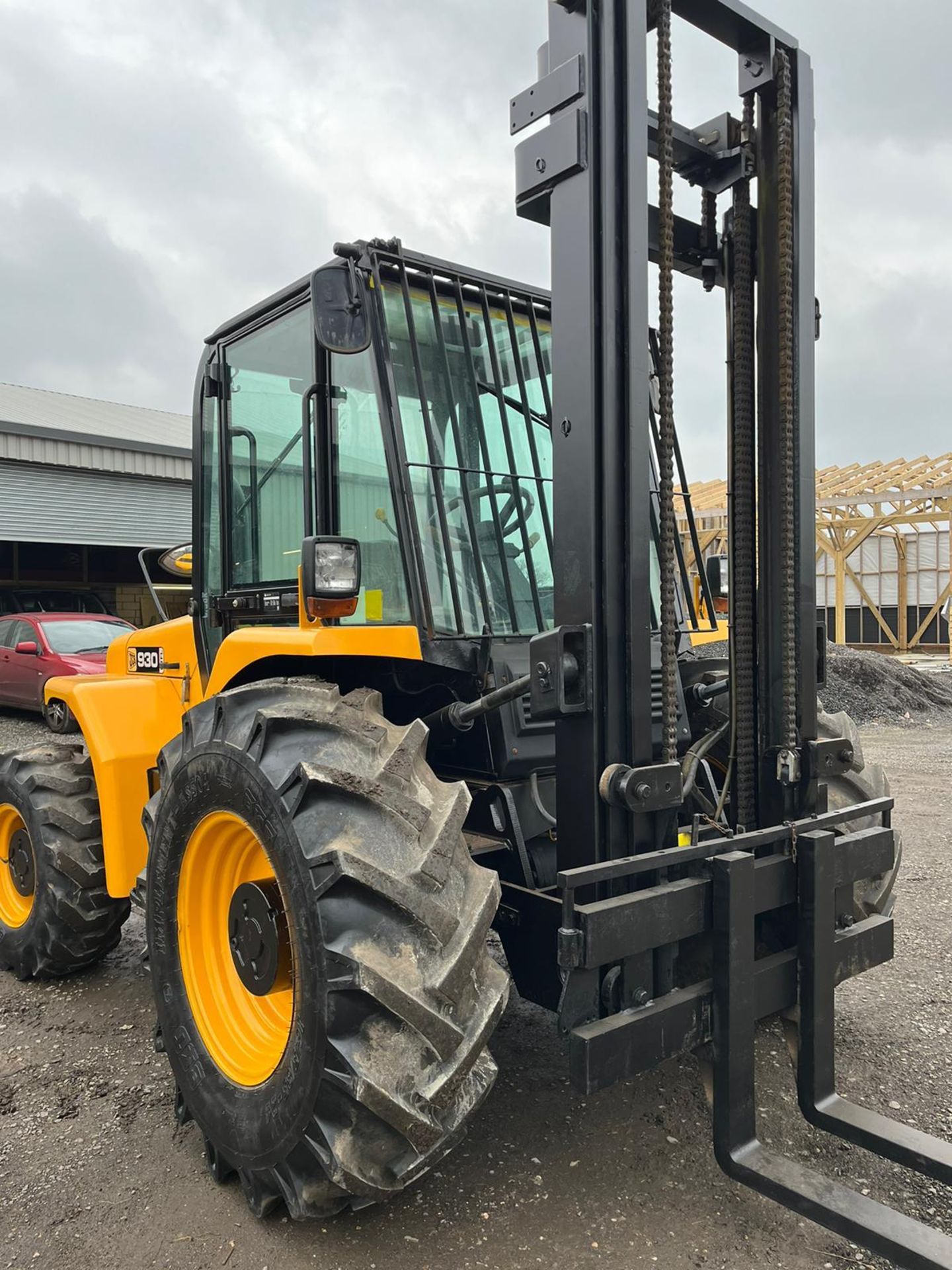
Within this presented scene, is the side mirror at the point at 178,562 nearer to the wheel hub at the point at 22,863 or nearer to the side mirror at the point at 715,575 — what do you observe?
the wheel hub at the point at 22,863

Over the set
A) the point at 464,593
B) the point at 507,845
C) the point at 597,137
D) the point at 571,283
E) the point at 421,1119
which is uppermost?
the point at 597,137

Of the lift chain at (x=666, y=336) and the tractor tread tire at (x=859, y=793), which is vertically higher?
the lift chain at (x=666, y=336)

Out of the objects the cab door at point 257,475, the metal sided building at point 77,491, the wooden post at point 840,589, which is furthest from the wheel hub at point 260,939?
the wooden post at point 840,589

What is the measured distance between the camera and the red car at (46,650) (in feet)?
42.2

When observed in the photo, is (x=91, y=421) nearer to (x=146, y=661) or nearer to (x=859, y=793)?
(x=146, y=661)

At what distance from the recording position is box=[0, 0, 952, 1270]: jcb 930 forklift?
2.29 meters

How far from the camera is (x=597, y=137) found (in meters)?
2.52

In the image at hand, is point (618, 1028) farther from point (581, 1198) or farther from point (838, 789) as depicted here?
point (838, 789)

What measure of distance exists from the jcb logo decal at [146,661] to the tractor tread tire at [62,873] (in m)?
0.48

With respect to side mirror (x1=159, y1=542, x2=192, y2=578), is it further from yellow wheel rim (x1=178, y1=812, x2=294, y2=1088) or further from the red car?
the red car

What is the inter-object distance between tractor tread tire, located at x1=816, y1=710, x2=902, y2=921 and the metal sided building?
1458 cm

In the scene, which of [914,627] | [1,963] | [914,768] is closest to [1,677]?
[1,963]

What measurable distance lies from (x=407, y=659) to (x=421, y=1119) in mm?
1391

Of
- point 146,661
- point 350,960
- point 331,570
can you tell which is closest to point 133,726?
point 146,661
